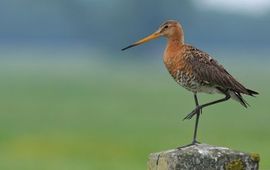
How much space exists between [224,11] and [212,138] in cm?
11860

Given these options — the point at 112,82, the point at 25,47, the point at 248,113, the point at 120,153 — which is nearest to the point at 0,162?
the point at 120,153

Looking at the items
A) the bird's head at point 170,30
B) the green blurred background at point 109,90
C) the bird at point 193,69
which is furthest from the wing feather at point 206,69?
the green blurred background at point 109,90

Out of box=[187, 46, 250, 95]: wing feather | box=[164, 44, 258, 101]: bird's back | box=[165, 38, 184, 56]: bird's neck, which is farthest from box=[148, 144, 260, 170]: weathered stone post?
box=[165, 38, 184, 56]: bird's neck

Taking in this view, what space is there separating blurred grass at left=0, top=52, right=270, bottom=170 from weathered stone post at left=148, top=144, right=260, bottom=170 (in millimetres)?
12656

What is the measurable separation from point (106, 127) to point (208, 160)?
2579 centimetres

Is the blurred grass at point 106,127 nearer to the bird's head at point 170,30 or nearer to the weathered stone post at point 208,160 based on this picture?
the bird's head at point 170,30

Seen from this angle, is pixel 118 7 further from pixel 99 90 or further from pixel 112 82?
pixel 99 90

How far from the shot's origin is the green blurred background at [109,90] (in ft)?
80.3

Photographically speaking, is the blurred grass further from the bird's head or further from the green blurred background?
the bird's head

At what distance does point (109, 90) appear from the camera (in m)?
59.1

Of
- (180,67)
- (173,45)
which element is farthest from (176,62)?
(173,45)

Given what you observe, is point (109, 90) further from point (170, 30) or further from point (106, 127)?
point (170, 30)

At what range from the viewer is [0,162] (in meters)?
19.5

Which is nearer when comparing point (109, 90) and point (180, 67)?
point (180, 67)
